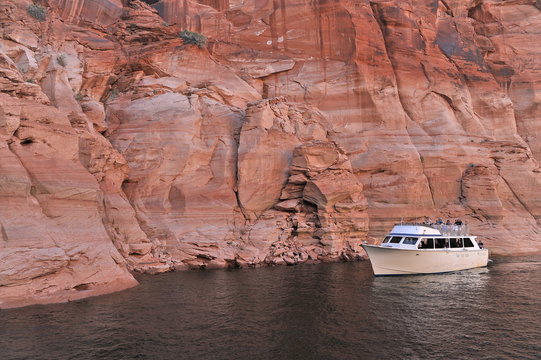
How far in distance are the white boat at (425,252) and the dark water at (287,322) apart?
2207 millimetres

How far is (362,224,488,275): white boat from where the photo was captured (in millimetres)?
25922

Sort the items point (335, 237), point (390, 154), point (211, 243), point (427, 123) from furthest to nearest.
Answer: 1. point (427, 123)
2. point (390, 154)
3. point (335, 237)
4. point (211, 243)

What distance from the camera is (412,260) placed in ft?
86.5

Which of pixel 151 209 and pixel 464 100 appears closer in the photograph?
pixel 151 209

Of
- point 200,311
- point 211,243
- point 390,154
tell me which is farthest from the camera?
point 390,154

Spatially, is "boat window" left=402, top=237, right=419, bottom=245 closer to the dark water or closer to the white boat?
the white boat

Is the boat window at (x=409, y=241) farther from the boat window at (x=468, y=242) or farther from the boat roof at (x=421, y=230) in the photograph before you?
the boat window at (x=468, y=242)

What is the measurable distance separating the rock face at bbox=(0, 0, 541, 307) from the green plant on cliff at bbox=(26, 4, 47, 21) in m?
0.23

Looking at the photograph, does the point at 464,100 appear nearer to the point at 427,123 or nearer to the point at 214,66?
the point at 427,123

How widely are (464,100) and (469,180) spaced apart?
9974 mm

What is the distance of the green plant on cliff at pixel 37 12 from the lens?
3148 centimetres

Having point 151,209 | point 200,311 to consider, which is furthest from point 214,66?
point 200,311

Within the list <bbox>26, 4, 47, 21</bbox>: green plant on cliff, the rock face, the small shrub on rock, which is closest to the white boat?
the rock face

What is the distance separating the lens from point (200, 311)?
17.6 metres
